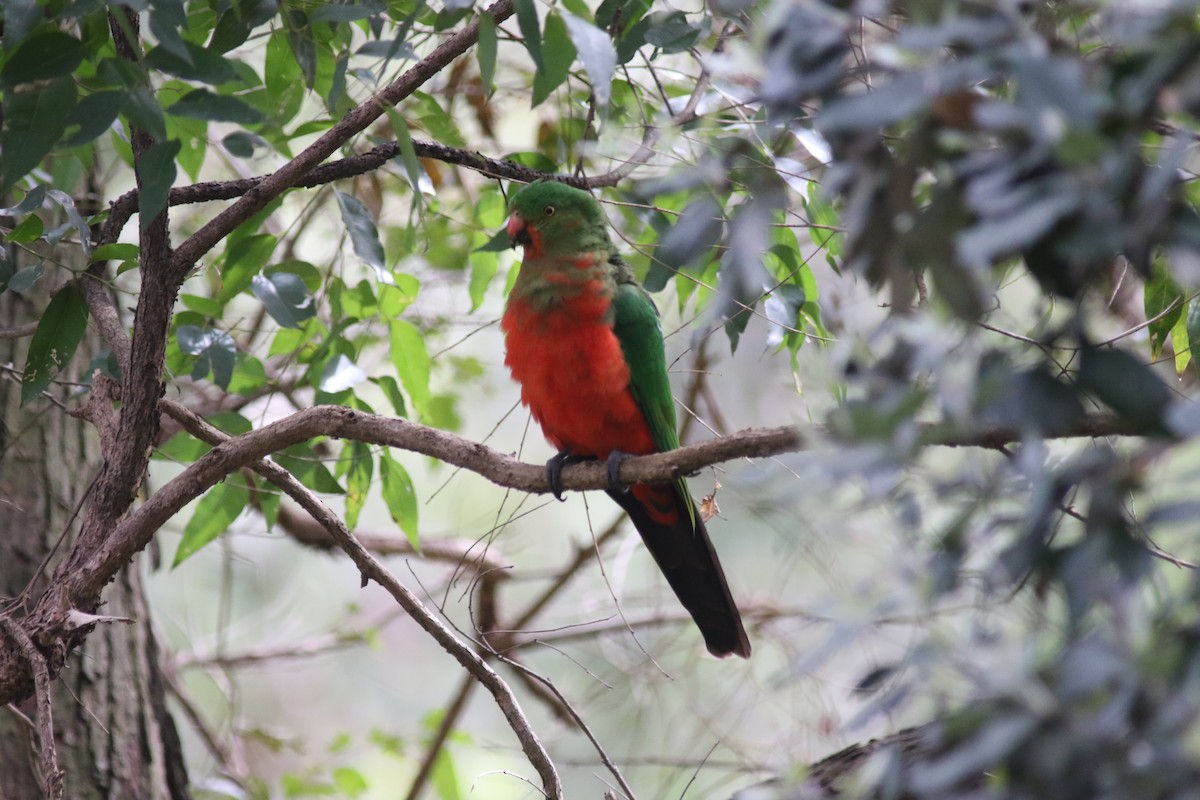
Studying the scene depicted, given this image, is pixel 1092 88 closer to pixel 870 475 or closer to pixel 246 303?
pixel 870 475

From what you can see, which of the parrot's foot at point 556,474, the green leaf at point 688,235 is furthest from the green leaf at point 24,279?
the green leaf at point 688,235

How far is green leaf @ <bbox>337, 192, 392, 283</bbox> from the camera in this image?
2.70 m

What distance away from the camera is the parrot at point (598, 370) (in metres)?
3.21

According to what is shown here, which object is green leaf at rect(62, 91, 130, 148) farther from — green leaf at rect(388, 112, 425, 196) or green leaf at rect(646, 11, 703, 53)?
green leaf at rect(646, 11, 703, 53)

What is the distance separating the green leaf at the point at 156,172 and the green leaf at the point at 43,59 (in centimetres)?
19

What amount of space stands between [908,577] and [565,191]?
2611 millimetres

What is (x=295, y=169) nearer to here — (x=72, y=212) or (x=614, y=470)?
(x=72, y=212)

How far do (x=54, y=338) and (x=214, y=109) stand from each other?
0.98 m

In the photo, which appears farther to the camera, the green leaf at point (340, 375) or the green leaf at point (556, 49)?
the green leaf at point (340, 375)

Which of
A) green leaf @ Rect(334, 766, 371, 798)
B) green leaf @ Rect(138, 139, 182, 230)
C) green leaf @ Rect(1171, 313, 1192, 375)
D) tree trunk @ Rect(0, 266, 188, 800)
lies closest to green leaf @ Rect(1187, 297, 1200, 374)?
green leaf @ Rect(1171, 313, 1192, 375)

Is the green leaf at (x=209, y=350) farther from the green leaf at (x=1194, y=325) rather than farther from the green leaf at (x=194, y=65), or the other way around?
the green leaf at (x=1194, y=325)

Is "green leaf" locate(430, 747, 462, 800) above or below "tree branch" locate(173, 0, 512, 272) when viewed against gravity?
below

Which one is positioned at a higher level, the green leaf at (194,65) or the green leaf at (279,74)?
the green leaf at (279,74)

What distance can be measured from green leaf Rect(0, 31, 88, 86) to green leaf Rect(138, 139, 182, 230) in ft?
0.63
